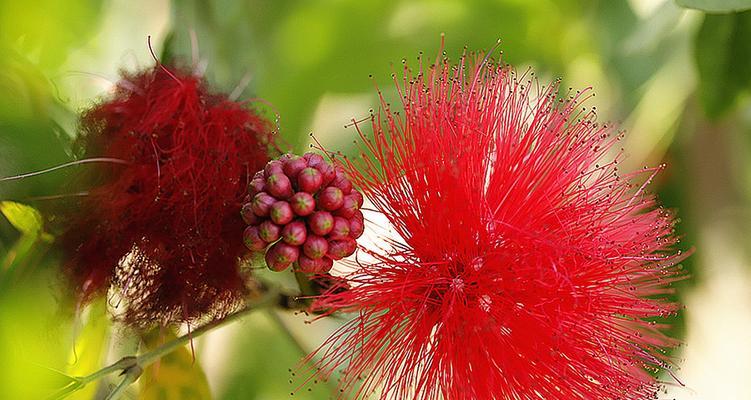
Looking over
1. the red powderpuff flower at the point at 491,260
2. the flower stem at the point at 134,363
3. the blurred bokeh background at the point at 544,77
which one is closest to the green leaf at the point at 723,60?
the blurred bokeh background at the point at 544,77

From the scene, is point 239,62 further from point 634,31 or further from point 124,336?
point 634,31

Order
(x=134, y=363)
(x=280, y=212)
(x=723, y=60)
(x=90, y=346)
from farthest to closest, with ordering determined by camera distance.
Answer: (x=723, y=60), (x=90, y=346), (x=134, y=363), (x=280, y=212)

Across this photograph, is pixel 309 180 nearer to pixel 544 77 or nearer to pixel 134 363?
pixel 134 363

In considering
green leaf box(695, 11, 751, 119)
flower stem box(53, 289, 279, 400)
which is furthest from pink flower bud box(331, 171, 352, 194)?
green leaf box(695, 11, 751, 119)

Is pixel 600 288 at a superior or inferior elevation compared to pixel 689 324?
superior

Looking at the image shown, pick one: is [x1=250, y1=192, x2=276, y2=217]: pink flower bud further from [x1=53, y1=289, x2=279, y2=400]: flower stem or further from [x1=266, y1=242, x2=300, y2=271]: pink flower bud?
[x1=53, y1=289, x2=279, y2=400]: flower stem

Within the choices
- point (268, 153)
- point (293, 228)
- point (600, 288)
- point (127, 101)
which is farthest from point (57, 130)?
point (600, 288)

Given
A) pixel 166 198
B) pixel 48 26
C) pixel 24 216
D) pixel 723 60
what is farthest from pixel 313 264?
pixel 723 60
